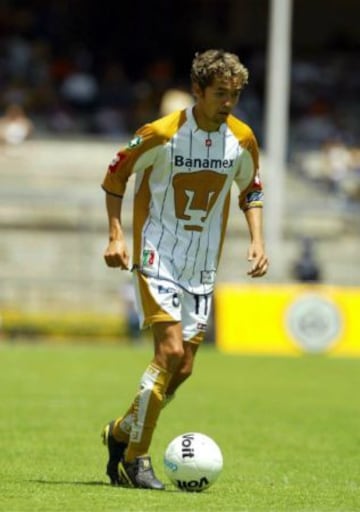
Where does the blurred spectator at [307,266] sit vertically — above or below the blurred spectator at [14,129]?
below

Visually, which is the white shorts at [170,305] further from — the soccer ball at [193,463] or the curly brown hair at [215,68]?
the curly brown hair at [215,68]

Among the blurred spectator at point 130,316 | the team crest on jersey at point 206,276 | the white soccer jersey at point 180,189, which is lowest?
the blurred spectator at point 130,316

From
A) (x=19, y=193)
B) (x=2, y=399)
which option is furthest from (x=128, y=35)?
(x=2, y=399)

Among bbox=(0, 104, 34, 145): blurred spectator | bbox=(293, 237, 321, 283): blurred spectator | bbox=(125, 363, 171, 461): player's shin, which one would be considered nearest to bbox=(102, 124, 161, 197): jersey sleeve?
bbox=(125, 363, 171, 461): player's shin

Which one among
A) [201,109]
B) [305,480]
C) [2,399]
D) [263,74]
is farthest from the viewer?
[263,74]

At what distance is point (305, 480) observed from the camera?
30.8 feet

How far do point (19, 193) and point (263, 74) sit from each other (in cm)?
902

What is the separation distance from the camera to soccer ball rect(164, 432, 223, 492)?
842 cm

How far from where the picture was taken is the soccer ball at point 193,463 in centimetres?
842

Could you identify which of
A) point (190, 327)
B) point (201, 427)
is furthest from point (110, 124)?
point (190, 327)

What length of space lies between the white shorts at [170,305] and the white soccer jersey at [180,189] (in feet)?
0.16

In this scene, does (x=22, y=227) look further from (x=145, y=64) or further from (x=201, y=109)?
(x=201, y=109)

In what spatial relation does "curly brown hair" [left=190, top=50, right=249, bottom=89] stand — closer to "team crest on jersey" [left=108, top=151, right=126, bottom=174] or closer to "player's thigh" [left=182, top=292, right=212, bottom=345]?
"team crest on jersey" [left=108, top=151, right=126, bottom=174]

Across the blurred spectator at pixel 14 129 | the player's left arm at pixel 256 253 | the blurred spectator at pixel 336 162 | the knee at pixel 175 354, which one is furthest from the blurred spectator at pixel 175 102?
the knee at pixel 175 354
